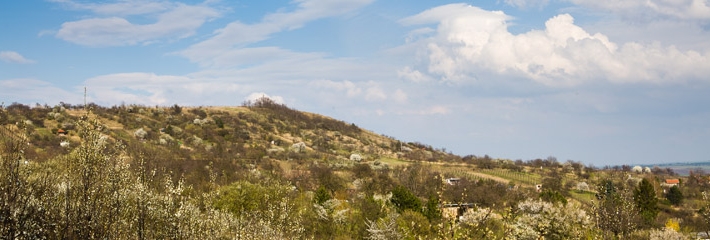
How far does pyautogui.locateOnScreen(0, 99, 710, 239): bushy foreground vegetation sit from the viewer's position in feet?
53.6

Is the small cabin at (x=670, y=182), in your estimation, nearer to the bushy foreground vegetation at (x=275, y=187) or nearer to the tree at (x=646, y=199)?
the bushy foreground vegetation at (x=275, y=187)

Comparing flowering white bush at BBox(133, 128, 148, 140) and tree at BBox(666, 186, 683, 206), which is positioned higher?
flowering white bush at BBox(133, 128, 148, 140)

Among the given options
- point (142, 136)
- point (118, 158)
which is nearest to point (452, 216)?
point (118, 158)

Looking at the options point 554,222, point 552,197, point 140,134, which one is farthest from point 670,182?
point 140,134

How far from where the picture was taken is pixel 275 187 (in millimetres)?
37625

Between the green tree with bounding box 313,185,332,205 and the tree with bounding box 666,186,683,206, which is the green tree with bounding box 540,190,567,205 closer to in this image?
the green tree with bounding box 313,185,332,205

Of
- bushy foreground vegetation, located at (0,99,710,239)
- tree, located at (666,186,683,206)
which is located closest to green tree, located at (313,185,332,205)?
bushy foreground vegetation, located at (0,99,710,239)

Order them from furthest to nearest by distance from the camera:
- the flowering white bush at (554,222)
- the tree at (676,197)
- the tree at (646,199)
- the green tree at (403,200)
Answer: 1. the tree at (676,197)
2. the tree at (646,199)
3. the green tree at (403,200)
4. the flowering white bush at (554,222)

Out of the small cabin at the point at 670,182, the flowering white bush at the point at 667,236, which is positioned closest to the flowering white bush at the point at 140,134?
the flowering white bush at the point at 667,236

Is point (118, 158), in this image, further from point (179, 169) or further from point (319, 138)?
point (319, 138)

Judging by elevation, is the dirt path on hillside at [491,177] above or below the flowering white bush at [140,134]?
below

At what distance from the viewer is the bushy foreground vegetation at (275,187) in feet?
53.6

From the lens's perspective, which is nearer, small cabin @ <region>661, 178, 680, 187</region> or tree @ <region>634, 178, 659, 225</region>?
tree @ <region>634, 178, 659, 225</region>

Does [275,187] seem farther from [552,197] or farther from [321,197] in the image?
[552,197]
